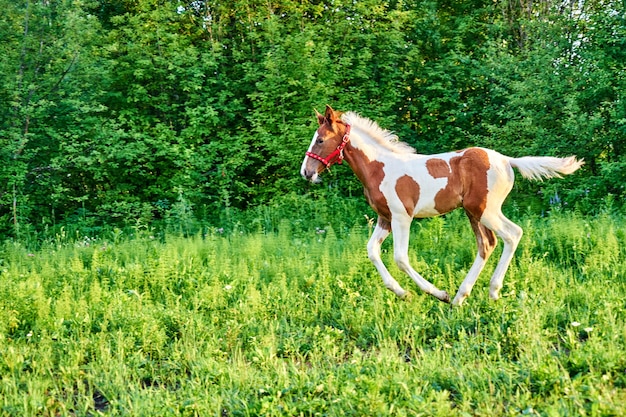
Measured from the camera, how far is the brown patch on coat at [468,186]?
5.49 meters

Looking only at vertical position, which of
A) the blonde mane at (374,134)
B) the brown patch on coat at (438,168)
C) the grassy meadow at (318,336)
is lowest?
the grassy meadow at (318,336)

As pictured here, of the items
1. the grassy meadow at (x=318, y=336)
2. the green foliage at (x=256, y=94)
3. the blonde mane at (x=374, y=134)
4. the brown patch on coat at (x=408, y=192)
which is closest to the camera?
the grassy meadow at (x=318, y=336)

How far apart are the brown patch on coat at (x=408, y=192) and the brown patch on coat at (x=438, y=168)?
0.19 metres

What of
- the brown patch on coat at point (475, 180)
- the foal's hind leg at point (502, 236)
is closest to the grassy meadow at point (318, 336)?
the foal's hind leg at point (502, 236)

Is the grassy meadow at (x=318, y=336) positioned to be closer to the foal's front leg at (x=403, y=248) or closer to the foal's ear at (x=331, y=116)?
the foal's front leg at (x=403, y=248)

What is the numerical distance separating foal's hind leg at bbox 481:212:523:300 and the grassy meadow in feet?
0.44

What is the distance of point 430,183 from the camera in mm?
5566

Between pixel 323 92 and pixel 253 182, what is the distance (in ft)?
8.27

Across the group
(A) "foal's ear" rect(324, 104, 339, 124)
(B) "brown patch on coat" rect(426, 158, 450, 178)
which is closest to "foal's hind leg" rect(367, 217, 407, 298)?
(B) "brown patch on coat" rect(426, 158, 450, 178)

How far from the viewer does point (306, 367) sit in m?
4.59

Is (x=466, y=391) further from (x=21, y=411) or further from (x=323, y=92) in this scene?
(x=323, y=92)

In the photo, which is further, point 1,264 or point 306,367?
point 1,264

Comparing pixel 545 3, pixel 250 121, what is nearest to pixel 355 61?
pixel 250 121

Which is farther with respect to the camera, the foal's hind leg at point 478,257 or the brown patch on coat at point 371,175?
the brown patch on coat at point 371,175
